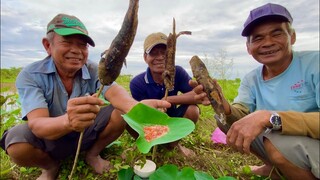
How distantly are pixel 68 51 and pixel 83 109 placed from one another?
30.7 inches

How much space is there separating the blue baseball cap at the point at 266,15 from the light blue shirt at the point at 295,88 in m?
0.29

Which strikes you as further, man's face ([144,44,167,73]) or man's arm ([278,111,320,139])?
man's face ([144,44,167,73])

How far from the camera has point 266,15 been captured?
1950 mm

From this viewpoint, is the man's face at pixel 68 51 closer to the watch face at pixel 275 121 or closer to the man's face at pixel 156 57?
the man's face at pixel 156 57

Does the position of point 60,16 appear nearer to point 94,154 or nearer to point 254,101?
point 94,154

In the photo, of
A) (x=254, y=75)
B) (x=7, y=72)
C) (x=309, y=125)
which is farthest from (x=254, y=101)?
(x=7, y=72)

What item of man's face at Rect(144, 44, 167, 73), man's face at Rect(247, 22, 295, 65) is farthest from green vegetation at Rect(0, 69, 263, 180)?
man's face at Rect(247, 22, 295, 65)

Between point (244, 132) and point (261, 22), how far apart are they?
83cm

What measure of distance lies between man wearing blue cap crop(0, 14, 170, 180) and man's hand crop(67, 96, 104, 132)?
1.28 ft

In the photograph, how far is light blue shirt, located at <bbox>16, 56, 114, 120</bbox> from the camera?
2.07 meters

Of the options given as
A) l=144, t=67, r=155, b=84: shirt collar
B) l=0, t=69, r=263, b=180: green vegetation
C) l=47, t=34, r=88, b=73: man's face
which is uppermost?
l=47, t=34, r=88, b=73: man's face

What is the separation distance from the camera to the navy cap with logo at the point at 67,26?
213 centimetres

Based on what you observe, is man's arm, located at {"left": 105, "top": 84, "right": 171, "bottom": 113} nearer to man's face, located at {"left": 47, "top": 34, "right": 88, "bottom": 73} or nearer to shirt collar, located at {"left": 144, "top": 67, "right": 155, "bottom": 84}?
man's face, located at {"left": 47, "top": 34, "right": 88, "bottom": 73}

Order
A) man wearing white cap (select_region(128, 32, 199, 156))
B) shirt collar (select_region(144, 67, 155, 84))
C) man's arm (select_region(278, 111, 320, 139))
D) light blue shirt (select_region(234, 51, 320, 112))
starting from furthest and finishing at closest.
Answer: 1. shirt collar (select_region(144, 67, 155, 84))
2. man wearing white cap (select_region(128, 32, 199, 156))
3. light blue shirt (select_region(234, 51, 320, 112))
4. man's arm (select_region(278, 111, 320, 139))
